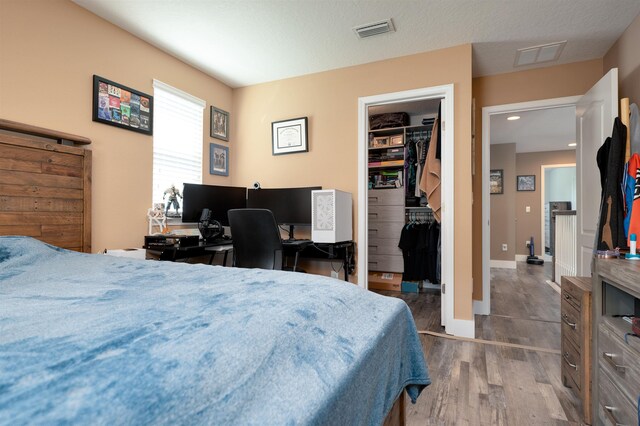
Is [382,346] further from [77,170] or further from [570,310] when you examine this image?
[77,170]

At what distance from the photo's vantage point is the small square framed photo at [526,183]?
271 inches

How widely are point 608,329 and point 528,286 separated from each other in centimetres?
370

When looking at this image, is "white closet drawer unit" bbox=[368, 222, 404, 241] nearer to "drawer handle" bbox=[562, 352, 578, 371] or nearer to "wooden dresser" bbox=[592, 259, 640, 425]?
"drawer handle" bbox=[562, 352, 578, 371]

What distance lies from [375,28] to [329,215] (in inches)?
60.9

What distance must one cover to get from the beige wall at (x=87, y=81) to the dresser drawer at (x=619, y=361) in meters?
3.01

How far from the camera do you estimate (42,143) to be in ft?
6.75

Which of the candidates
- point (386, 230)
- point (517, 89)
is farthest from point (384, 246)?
point (517, 89)

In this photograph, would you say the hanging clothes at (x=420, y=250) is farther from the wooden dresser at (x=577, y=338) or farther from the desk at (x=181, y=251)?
the desk at (x=181, y=251)

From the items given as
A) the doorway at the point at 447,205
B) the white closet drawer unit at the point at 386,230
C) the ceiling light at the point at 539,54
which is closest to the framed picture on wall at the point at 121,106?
the doorway at the point at 447,205

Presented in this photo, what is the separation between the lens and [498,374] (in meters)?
2.00

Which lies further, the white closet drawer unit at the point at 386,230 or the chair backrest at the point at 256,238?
the white closet drawer unit at the point at 386,230

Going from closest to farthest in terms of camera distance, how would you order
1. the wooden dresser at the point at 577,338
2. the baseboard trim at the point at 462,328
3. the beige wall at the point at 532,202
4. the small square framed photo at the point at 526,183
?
the wooden dresser at the point at 577,338 < the baseboard trim at the point at 462,328 < the beige wall at the point at 532,202 < the small square framed photo at the point at 526,183

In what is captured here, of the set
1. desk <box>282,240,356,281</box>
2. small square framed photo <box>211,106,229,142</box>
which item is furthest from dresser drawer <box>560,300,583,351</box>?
small square framed photo <box>211,106,229,142</box>

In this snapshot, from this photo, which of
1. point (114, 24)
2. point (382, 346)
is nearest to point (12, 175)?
point (114, 24)
